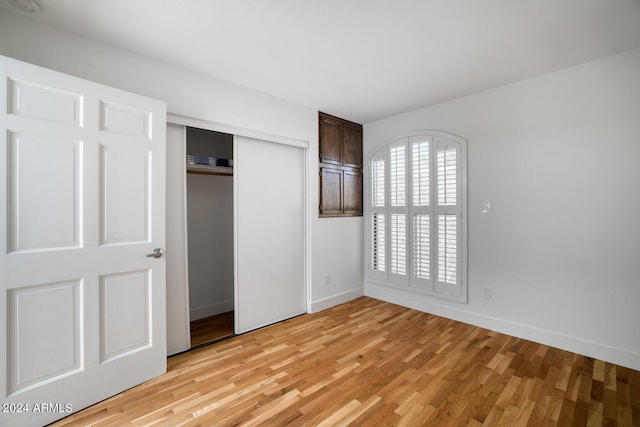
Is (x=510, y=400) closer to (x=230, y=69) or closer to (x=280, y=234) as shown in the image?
(x=280, y=234)

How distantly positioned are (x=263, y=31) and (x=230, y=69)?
26.7 inches

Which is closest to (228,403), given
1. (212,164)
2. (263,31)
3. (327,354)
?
(327,354)

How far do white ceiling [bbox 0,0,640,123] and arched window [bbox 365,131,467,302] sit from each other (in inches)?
35.0

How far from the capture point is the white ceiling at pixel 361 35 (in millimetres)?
1757

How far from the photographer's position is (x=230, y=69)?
8.30ft

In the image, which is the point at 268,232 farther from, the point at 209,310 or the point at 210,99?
the point at 210,99

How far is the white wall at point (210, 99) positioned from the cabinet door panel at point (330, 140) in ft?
0.43

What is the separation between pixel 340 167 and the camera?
3879 mm

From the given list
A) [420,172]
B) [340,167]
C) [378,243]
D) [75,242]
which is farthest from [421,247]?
[75,242]

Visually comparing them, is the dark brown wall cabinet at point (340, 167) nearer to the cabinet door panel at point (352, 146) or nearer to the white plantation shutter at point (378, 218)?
the cabinet door panel at point (352, 146)

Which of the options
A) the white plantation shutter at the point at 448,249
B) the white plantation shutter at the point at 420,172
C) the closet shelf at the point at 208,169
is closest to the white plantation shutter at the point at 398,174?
the white plantation shutter at the point at 420,172

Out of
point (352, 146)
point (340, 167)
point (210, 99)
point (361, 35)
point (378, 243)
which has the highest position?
point (361, 35)

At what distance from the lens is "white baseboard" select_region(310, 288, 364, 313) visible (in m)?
3.55

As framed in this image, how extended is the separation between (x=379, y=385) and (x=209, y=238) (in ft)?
8.32
